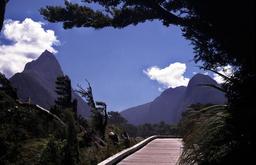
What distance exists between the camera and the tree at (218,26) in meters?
7.37

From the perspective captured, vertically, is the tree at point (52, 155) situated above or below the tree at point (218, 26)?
below

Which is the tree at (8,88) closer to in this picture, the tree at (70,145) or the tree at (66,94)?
the tree at (66,94)

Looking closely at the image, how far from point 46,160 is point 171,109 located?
18341 centimetres

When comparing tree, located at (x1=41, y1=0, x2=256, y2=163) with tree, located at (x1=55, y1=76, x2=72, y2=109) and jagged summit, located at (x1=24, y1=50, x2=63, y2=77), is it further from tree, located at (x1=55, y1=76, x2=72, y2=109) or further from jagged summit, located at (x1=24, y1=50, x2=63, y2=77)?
jagged summit, located at (x1=24, y1=50, x2=63, y2=77)

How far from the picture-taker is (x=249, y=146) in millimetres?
7121

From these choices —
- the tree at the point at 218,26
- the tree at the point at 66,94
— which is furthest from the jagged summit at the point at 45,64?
the tree at the point at 218,26

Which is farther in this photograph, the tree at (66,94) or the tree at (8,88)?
the tree at (66,94)

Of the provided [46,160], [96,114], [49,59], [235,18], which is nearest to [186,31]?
[235,18]

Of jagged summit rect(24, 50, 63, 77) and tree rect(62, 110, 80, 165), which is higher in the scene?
jagged summit rect(24, 50, 63, 77)

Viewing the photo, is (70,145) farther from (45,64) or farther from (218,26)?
(45,64)

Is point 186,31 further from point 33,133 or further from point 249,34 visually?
point 33,133

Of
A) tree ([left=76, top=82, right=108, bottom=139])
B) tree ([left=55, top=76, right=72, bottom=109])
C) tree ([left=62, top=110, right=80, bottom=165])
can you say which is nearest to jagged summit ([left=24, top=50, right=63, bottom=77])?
tree ([left=55, top=76, right=72, bottom=109])

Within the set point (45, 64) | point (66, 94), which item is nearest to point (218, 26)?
point (66, 94)

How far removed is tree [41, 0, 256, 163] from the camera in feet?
24.2
